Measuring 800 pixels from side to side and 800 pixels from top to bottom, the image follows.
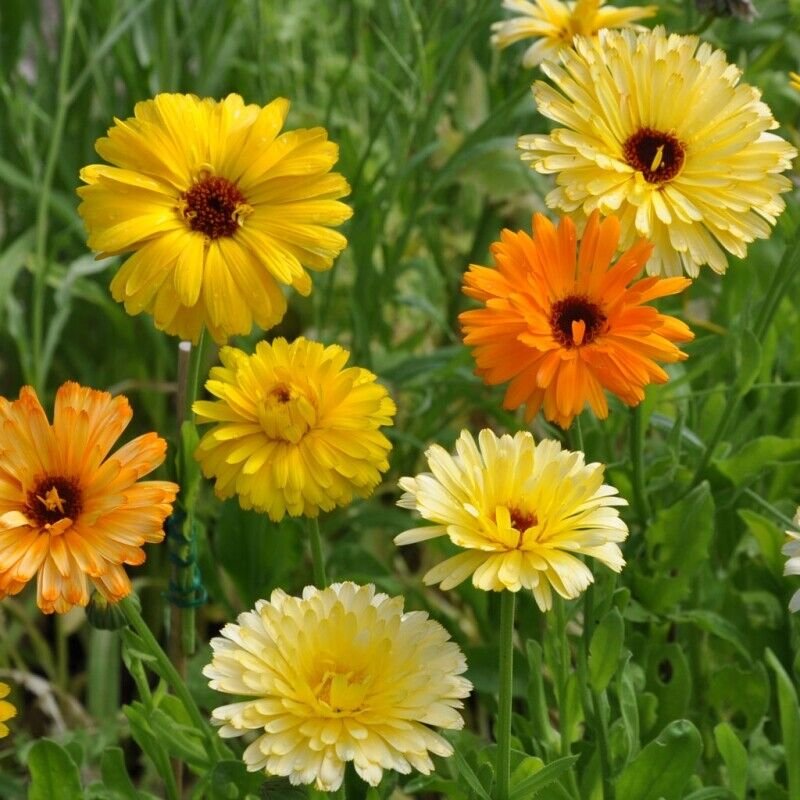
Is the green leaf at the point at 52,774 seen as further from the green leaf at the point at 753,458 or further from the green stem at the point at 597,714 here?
the green leaf at the point at 753,458

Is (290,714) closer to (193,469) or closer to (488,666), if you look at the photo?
(193,469)

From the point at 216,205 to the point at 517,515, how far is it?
29 centimetres

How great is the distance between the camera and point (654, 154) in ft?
2.81

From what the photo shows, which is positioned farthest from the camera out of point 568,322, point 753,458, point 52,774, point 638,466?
point 753,458

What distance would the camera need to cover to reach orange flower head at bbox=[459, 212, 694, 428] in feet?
2.51

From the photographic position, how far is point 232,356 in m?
0.81

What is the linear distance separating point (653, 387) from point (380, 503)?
0.59m

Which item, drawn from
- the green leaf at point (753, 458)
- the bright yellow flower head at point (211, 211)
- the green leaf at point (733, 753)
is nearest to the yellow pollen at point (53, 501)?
the bright yellow flower head at point (211, 211)

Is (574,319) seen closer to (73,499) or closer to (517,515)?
(517,515)

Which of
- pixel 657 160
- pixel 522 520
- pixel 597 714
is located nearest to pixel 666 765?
pixel 597 714

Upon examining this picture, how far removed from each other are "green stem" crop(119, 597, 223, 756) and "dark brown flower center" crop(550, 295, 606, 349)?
0.30 meters

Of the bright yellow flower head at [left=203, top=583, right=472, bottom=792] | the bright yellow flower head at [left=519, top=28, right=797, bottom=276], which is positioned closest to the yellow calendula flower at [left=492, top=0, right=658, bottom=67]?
the bright yellow flower head at [left=519, top=28, right=797, bottom=276]

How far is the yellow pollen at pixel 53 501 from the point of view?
0.74 meters

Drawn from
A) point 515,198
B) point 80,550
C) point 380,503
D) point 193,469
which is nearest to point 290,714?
point 80,550
